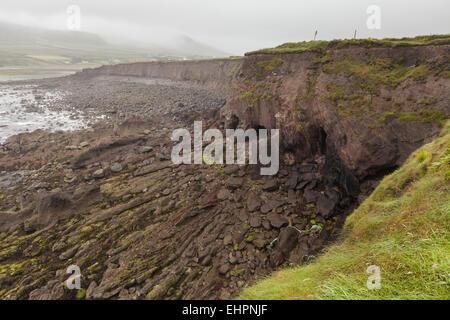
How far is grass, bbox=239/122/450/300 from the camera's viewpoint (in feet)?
12.1

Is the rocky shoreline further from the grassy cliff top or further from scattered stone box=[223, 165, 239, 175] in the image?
the grassy cliff top

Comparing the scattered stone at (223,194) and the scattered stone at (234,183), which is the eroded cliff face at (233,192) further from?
the scattered stone at (223,194)

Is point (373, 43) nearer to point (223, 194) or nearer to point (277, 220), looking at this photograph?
point (277, 220)

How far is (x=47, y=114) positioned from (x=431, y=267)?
49814 millimetres

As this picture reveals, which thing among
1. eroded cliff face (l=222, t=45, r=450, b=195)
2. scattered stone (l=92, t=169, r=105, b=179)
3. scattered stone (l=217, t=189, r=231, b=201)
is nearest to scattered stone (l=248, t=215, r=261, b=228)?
scattered stone (l=217, t=189, r=231, b=201)

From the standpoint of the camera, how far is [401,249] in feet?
15.4

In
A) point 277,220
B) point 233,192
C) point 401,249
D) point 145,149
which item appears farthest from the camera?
point 145,149

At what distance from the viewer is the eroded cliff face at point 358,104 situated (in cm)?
1176

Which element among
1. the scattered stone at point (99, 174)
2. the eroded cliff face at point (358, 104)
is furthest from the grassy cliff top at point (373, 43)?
the scattered stone at point (99, 174)

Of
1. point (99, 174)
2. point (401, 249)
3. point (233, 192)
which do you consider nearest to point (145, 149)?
point (99, 174)

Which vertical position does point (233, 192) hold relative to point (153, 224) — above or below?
above

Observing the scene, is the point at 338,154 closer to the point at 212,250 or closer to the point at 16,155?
the point at 212,250

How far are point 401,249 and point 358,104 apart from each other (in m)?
11.4

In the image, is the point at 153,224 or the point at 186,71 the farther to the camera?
the point at 186,71
